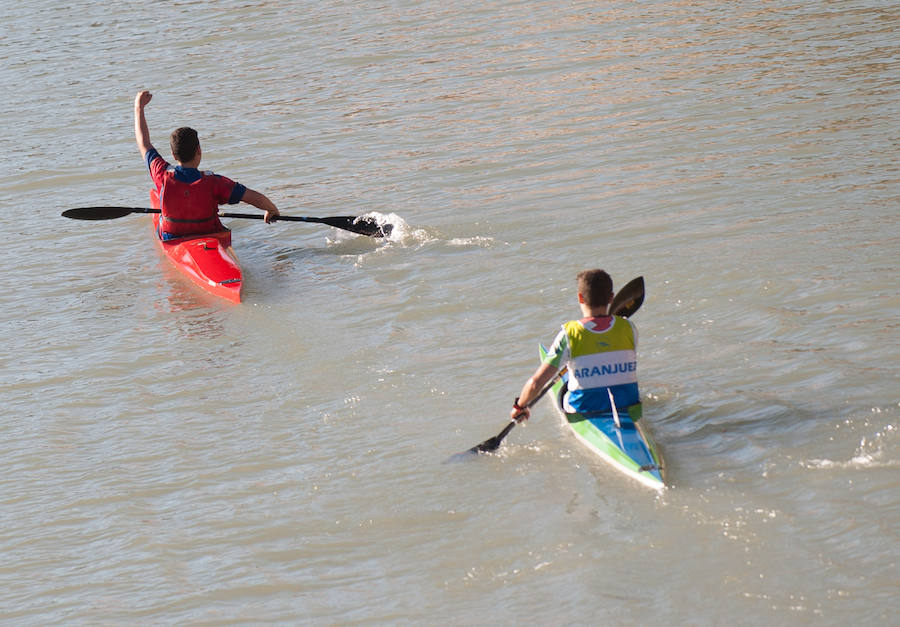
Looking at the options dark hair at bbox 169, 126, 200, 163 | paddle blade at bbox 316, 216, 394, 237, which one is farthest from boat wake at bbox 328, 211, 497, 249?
dark hair at bbox 169, 126, 200, 163

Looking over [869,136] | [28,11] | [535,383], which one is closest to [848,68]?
[869,136]

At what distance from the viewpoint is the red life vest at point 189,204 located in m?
9.20

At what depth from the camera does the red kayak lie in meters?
8.88

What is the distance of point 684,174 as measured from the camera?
33.6 feet

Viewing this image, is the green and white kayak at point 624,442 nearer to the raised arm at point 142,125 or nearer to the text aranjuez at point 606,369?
the text aranjuez at point 606,369

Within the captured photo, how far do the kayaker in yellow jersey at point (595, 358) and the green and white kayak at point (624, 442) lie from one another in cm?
6

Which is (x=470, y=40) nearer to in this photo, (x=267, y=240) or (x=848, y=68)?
(x=848, y=68)

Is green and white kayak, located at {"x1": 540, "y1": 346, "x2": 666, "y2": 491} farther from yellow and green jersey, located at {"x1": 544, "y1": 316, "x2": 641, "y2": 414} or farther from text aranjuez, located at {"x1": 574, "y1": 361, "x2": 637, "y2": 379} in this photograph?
text aranjuez, located at {"x1": 574, "y1": 361, "x2": 637, "y2": 379}

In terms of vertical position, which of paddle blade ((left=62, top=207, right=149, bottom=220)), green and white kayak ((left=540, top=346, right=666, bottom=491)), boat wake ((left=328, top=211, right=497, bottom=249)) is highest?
paddle blade ((left=62, top=207, right=149, bottom=220))

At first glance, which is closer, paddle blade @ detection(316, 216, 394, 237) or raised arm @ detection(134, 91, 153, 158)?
→ raised arm @ detection(134, 91, 153, 158)

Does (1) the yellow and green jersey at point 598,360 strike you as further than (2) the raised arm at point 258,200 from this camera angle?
No

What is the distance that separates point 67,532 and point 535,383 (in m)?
2.59

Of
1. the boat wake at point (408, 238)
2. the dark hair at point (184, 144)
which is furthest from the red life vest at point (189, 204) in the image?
the boat wake at point (408, 238)

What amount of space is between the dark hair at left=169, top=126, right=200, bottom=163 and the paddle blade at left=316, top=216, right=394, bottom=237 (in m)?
1.24
